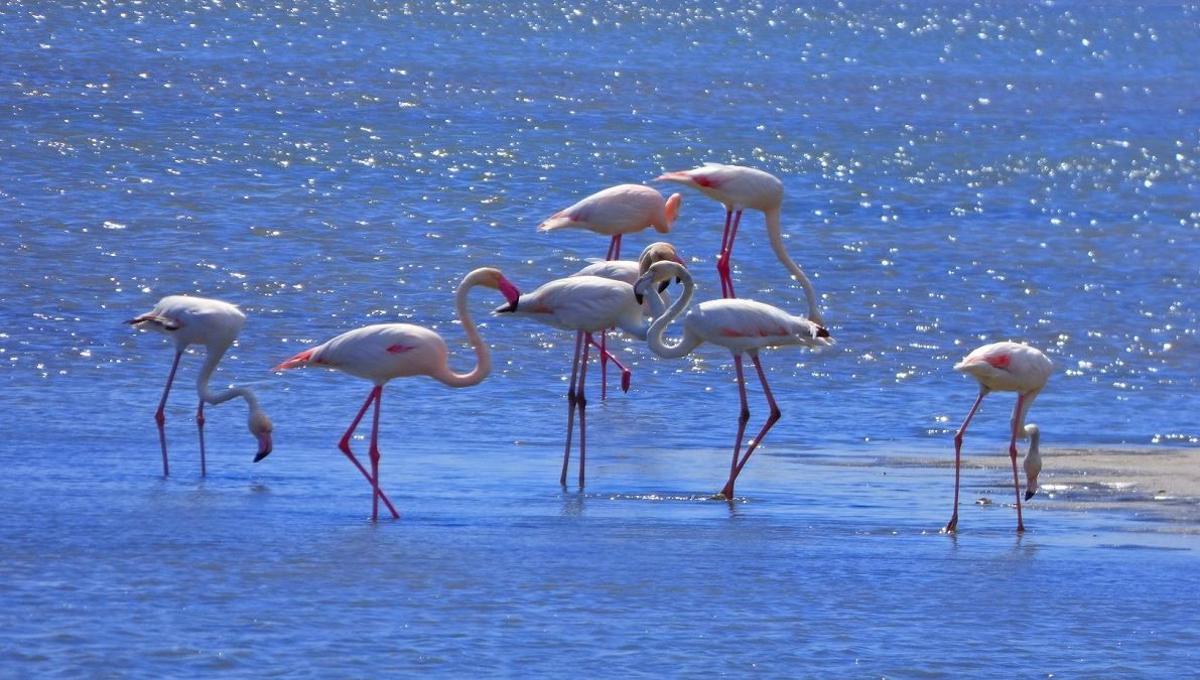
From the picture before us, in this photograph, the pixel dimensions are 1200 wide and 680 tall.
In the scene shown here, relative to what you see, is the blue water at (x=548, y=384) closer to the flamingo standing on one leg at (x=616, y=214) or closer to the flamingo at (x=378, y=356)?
the flamingo at (x=378, y=356)

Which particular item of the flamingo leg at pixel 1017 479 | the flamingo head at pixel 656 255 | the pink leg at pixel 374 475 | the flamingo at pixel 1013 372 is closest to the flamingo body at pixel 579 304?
the flamingo head at pixel 656 255

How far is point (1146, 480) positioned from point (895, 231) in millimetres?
7302

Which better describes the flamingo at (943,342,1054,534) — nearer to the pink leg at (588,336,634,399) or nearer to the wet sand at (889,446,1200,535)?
the wet sand at (889,446,1200,535)

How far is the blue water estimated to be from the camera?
5.45 metres

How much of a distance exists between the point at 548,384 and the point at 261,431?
243cm

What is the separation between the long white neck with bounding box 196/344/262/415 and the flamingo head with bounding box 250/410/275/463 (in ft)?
0.12

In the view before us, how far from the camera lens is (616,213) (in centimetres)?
1060

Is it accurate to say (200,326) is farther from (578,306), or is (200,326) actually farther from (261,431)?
(578,306)

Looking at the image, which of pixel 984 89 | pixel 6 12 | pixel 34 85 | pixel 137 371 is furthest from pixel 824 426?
pixel 6 12

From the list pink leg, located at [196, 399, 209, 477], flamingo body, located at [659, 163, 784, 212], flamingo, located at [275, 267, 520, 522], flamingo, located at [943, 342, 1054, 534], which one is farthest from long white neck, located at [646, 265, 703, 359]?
flamingo body, located at [659, 163, 784, 212]

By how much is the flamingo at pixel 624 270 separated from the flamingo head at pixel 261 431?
61.7 inches

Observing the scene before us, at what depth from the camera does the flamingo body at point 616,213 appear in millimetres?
10516

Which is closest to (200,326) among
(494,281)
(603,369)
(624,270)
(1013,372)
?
(494,281)

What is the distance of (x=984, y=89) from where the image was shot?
90.7ft
